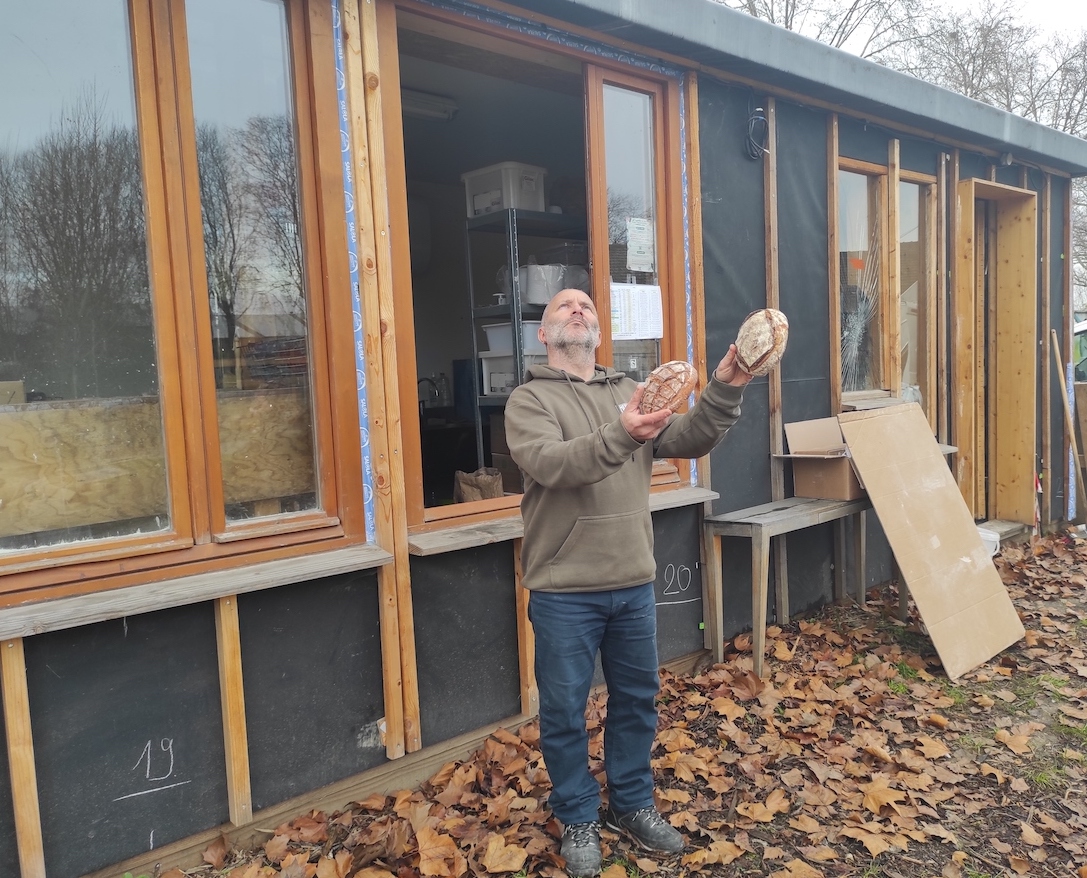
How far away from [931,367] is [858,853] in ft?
13.5

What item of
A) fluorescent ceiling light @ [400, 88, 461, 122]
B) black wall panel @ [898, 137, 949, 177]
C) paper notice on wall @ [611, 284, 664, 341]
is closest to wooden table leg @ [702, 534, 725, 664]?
paper notice on wall @ [611, 284, 664, 341]

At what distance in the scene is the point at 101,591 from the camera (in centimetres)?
258

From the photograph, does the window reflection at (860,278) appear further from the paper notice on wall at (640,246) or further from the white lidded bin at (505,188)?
the white lidded bin at (505,188)

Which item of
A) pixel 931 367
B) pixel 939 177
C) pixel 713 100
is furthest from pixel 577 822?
pixel 939 177

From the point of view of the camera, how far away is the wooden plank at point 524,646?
3564mm

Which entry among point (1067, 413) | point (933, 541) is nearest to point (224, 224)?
point (933, 541)

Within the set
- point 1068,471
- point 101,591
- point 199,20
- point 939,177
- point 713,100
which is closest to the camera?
point 101,591

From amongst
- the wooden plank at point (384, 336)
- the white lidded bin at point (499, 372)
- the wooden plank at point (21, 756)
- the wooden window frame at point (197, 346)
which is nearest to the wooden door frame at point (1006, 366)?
the white lidded bin at point (499, 372)

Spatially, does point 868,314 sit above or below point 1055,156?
below

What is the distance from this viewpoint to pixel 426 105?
5496mm

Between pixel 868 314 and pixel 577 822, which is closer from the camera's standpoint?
pixel 577 822

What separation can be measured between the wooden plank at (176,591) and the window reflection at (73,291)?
0.73 feet

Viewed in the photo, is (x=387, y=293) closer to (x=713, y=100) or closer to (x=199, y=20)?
(x=199, y=20)

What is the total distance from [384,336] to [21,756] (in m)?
1.79
